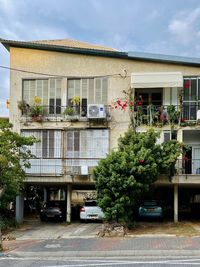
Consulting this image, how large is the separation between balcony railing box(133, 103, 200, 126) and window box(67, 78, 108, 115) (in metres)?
2.26

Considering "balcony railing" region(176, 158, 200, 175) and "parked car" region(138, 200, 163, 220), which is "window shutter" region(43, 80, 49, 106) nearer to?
"parked car" region(138, 200, 163, 220)

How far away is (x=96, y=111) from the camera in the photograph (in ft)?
88.3

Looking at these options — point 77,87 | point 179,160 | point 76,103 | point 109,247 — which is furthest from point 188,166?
point 109,247

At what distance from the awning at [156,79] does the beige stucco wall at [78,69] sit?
103cm

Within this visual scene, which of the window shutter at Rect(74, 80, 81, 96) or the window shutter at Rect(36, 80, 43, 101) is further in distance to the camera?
the window shutter at Rect(36, 80, 43, 101)

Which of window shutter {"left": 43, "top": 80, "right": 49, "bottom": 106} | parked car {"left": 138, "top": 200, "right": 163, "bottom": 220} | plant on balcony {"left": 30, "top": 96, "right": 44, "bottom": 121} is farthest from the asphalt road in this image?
window shutter {"left": 43, "top": 80, "right": 49, "bottom": 106}

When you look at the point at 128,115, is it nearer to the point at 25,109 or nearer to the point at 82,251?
the point at 25,109

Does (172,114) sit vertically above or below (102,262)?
above

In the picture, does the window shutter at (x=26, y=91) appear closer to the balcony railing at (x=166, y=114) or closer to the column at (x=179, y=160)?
the balcony railing at (x=166, y=114)

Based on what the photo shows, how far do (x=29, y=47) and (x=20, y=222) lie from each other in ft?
35.8

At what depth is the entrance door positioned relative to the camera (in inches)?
1073

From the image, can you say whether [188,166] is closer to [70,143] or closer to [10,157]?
[70,143]

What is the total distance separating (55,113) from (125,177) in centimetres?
782

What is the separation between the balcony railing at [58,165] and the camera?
26750 millimetres
